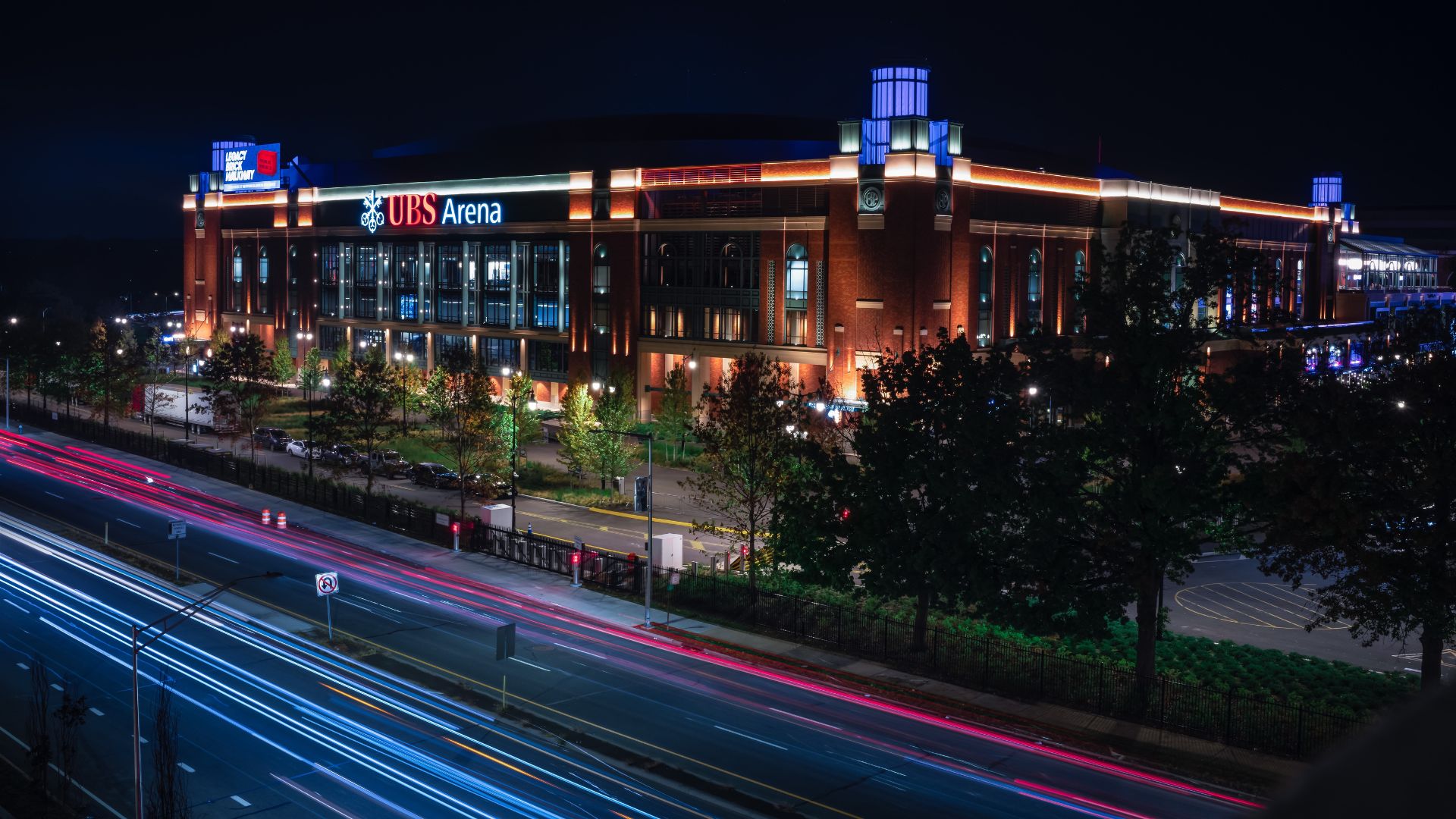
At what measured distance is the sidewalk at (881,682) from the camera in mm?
30719

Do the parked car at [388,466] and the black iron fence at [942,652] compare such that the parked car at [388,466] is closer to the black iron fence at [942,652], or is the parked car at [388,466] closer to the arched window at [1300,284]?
the black iron fence at [942,652]

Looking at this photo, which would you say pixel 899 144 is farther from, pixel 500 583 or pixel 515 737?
pixel 515 737

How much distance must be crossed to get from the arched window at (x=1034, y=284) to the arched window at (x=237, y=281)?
96.5m

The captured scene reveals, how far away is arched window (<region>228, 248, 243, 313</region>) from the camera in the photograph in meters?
146

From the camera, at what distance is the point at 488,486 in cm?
6406

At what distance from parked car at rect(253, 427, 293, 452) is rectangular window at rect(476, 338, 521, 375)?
80.0ft

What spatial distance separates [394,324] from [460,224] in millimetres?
15366

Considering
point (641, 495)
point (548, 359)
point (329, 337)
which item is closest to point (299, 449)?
point (548, 359)

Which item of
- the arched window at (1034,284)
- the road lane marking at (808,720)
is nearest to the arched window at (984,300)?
the arched window at (1034,284)

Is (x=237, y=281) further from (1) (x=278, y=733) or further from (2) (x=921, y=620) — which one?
(2) (x=921, y=620)

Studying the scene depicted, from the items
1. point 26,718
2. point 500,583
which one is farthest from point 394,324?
point 26,718

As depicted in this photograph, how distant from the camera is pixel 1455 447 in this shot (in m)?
29.5

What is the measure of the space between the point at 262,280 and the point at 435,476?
265 ft

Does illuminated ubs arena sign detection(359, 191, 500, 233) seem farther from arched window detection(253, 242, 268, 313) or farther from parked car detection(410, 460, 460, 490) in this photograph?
parked car detection(410, 460, 460, 490)
